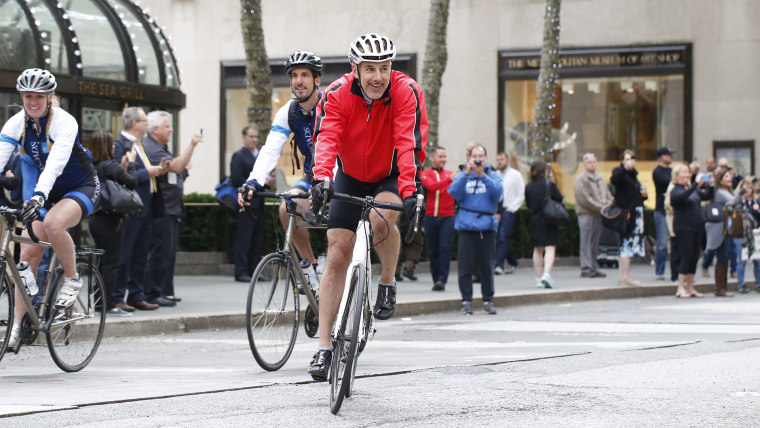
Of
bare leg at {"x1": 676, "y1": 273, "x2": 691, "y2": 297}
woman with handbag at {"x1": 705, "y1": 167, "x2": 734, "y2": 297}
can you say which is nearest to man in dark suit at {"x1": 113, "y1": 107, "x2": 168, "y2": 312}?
bare leg at {"x1": 676, "y1": 273, "x2": 691, "y2": 297}

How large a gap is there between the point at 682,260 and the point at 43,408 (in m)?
11.1

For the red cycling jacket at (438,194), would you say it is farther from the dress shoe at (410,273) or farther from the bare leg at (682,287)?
the bare leg at (682,287)

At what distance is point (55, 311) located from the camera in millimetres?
8281

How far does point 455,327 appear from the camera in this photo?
1191 cm

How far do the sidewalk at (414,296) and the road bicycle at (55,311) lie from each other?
4.79ft

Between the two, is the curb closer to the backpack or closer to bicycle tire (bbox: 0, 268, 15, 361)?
the backpack

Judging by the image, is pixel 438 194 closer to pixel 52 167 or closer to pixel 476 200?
pixel 476 200

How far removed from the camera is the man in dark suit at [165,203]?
1274 centimetres

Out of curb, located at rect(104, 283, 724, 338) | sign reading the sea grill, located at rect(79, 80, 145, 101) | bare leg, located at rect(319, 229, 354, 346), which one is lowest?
curb, located at rect(104, 283, 724, 338)

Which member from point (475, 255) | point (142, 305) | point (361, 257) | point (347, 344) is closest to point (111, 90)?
point (142, 305)

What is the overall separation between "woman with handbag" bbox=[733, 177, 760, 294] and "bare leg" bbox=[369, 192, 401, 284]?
1072 cm

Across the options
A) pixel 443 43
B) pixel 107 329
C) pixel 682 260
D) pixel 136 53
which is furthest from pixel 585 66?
pixel 107 329

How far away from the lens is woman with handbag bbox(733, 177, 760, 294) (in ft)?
55.8

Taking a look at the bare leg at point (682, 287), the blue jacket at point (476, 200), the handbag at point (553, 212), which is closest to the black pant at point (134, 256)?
the blue jacket at point (476, 200)
